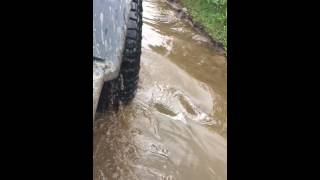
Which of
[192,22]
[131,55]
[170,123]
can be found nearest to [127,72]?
[131,55]

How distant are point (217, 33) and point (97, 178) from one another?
10.9ft

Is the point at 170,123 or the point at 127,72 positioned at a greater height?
the point at 127,72

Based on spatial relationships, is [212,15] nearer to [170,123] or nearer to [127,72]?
[170,123]

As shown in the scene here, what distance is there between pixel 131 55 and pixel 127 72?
15cm

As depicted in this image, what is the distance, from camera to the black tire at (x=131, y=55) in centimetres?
280

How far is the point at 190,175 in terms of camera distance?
2.63 meters

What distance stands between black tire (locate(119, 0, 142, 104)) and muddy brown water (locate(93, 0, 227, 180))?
163 mm

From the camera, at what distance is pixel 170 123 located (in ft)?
10.7

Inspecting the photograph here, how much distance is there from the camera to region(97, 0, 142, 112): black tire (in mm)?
2809

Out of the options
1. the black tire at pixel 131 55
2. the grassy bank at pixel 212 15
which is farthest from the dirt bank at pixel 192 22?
the black tire at pixel 131 55

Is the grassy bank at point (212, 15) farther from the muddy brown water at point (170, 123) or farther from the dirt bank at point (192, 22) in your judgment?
the muddy brown water at point (170, 123)

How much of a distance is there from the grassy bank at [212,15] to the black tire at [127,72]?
2.30 meters
